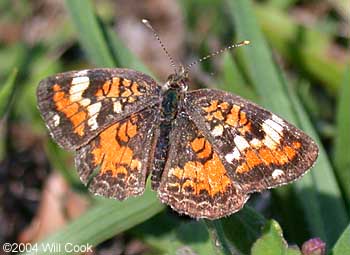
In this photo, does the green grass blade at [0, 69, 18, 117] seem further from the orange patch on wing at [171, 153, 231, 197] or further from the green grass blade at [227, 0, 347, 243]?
the green grass blade at [227, 0, 347, 243]

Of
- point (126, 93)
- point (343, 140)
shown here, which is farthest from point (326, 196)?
point (126, 93)

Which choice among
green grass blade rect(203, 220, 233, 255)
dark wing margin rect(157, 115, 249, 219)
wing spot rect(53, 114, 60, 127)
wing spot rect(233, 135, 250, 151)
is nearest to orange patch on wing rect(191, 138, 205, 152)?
dark wing margin rect(157, 115, 249, 219)

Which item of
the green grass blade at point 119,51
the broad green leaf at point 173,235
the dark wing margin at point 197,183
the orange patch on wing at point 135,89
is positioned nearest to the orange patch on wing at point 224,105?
the dark wing margin at point 197,183

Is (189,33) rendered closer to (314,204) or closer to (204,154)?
(314,204)

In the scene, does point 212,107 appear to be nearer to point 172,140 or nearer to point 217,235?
point 172,140

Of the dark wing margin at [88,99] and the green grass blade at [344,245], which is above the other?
the dark wing margin at [88,99]

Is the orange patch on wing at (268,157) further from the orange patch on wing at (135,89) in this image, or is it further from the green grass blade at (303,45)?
the green grass blade at (303,45)
